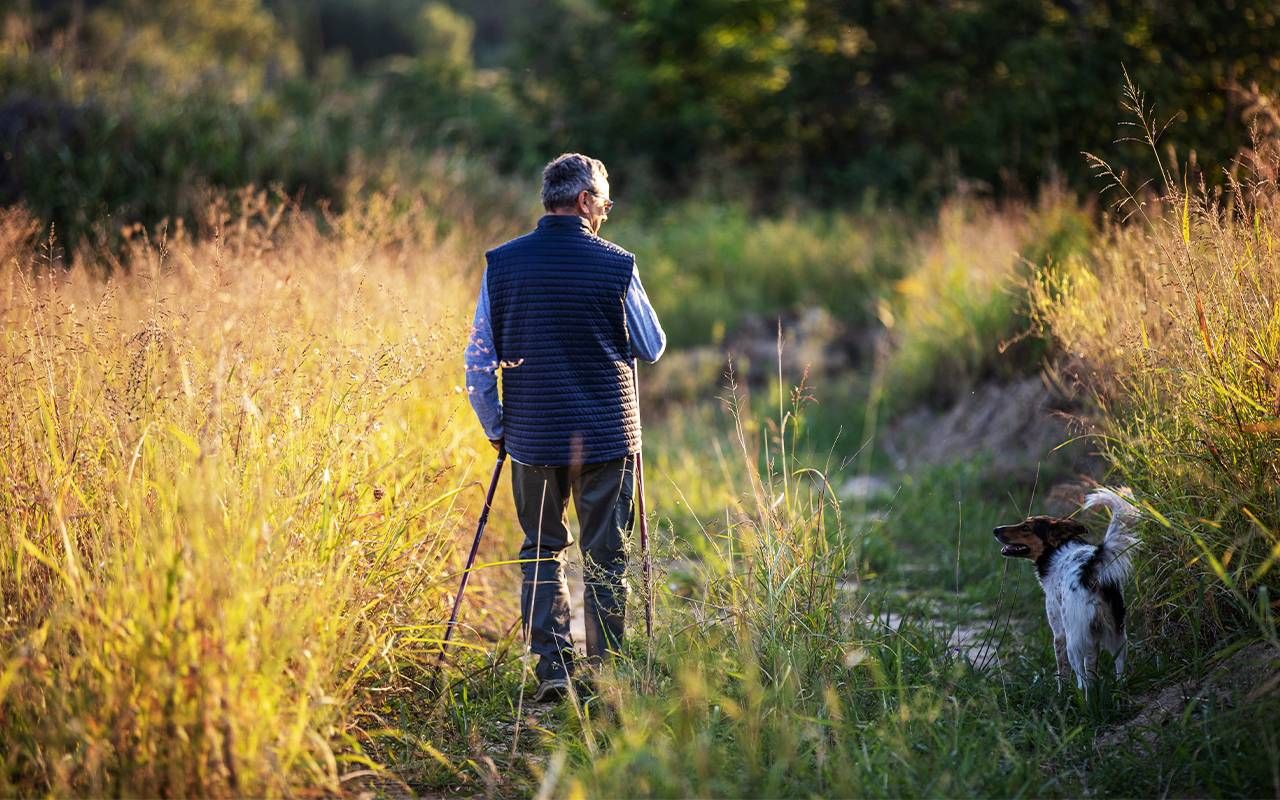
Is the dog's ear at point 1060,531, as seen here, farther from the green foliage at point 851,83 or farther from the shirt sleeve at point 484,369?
the green foliage at point 851,83

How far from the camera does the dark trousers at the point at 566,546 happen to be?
15.4ft

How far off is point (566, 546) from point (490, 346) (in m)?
0.91

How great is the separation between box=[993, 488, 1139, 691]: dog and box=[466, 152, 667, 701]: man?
1.65 meters

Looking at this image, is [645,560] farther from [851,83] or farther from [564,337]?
[851,83]

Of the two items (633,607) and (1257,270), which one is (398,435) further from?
(1257,270)

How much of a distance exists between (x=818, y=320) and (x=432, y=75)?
43.2ft

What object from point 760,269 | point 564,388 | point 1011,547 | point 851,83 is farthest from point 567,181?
point 851,83

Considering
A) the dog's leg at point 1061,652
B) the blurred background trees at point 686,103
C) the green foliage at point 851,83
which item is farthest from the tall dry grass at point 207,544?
the green foliage at point 851,83

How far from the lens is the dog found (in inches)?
166

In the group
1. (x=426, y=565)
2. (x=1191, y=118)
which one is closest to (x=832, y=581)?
(x=426, y=565)

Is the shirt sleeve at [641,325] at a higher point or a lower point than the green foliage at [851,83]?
lower

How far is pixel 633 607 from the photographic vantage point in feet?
15.3

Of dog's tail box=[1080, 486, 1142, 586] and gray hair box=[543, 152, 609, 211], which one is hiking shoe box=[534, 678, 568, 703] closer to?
gray hair box=[543, 152, 609, 211]

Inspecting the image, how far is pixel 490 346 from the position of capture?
4.70 meters
